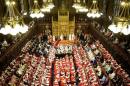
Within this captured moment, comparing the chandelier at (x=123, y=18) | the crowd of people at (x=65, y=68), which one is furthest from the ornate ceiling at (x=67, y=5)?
the chandelier at (x=123, y=18)

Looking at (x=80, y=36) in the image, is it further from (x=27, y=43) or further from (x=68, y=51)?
(x=27, y=43)

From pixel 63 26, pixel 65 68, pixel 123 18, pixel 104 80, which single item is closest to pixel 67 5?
pixel 63 26

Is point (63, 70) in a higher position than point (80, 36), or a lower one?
lower

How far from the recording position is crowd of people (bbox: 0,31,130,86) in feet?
57.1

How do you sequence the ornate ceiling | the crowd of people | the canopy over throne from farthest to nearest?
the canopy over throne, the ornate ceiling, the crowd of people

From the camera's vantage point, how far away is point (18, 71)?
1869 cm

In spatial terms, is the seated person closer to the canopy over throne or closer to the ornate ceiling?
the ornate ceiling

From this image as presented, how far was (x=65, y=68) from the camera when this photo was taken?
21281 millimetres

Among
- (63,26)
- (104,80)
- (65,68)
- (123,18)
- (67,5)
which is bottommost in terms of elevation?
(104,80)

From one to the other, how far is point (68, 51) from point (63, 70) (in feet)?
18.4

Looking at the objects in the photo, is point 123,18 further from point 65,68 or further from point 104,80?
point 65,68

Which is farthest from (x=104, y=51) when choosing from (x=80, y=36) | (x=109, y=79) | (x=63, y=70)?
(x=80, y=36)

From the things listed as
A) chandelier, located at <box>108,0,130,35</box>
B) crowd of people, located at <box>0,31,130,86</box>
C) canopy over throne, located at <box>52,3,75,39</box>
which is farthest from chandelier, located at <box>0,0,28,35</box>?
canopy over throne, located at <box>52,3,75,39</box>

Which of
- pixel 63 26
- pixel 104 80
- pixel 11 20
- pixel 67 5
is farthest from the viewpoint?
pixel 67 5
